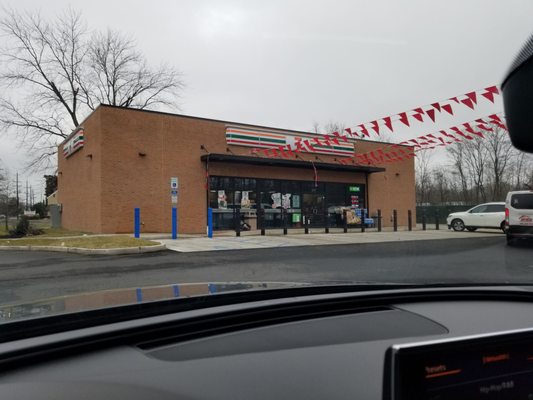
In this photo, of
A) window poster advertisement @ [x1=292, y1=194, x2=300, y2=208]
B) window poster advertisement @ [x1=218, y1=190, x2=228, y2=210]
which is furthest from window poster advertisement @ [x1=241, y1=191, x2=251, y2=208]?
window poster advertisement @ [x1=292, y1=194, x2=300, y2=208]

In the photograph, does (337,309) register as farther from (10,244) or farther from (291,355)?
(10,244)

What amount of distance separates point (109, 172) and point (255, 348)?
16913 millimetres

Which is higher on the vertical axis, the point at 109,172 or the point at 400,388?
the point at 109,172

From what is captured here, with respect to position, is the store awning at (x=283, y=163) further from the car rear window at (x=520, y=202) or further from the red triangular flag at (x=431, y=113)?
the car rear window at (x=520, y=202)

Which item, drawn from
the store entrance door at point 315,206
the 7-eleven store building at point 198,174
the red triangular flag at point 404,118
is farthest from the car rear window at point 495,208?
the store entrance door at point 315,206

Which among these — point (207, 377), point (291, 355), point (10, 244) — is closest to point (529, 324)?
point (291, 355)

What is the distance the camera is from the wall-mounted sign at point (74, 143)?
19.8 metres

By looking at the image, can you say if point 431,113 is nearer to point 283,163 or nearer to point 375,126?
point 375,126

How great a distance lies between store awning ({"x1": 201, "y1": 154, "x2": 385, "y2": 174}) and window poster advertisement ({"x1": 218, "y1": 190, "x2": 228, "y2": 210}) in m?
1.55

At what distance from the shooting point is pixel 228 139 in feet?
65.3

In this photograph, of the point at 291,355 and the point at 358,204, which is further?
the point at 358,204

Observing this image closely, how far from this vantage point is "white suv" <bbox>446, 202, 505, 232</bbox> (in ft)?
65.5

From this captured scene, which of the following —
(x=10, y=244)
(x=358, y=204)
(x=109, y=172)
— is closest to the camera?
(x=10, y=244)

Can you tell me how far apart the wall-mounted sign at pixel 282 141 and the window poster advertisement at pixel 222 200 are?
8.06ft
